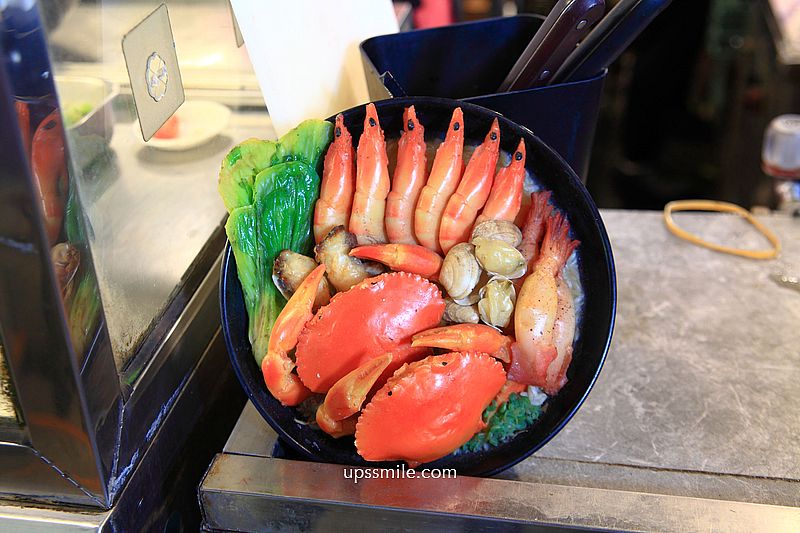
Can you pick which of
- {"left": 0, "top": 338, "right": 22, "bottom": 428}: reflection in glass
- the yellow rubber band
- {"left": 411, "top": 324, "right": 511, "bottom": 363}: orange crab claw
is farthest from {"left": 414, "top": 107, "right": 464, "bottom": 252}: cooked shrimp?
the yellow rubber band

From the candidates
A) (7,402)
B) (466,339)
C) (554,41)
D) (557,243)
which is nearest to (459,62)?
(554,41)

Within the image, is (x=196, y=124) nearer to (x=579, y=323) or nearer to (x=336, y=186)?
(x=336, y=186)

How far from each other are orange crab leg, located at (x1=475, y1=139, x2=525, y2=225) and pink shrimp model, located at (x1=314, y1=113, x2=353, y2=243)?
155mm

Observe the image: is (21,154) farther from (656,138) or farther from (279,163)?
(656,138)

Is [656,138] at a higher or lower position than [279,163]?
lower

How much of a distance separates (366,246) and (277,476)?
28cm

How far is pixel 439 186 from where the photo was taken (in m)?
0.83

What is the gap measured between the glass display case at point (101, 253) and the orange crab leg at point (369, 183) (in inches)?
9.5

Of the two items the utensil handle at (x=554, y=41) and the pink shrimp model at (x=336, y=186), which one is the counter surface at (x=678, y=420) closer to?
the pink shrimp model at (x=336, y=186)

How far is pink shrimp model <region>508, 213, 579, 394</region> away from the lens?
0.79 meters

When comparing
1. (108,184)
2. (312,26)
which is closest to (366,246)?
(108,184)

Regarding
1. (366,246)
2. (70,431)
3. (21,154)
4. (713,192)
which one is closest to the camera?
(21,154)

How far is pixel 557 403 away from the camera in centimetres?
86

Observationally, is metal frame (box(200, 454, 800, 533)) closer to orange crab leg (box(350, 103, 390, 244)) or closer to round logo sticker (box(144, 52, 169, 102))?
orange crab leg (box(350, 103, 390, 244))
